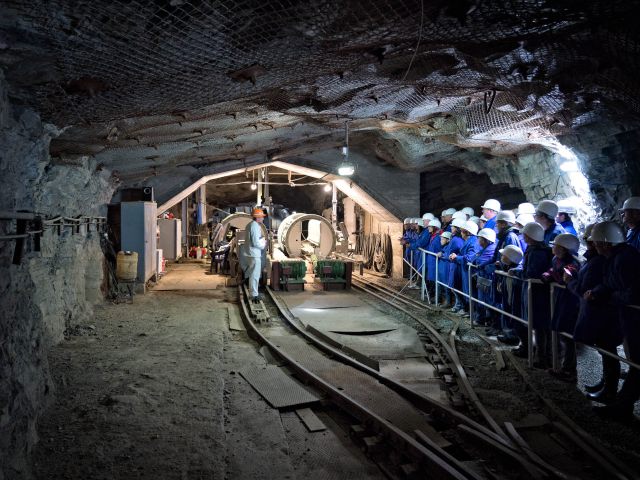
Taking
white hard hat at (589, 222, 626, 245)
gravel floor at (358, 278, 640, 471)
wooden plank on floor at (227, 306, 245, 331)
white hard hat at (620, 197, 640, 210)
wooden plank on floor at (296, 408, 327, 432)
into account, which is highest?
white hard hat at (620, 197, 640, 210)

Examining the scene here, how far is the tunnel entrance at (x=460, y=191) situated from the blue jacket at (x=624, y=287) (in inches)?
435

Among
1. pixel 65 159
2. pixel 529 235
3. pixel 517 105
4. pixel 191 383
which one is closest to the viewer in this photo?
pixel 191 383

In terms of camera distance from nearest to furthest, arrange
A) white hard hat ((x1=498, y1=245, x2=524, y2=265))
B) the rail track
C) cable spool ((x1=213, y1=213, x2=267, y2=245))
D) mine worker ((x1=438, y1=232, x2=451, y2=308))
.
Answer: the rail track < white hard hat ((x1=498, y1=245, x2=524, y2=265)) < mine worker ((x1=438, y1=232, x2=451, y2=308)) < cable spool ((x1=213, y1=213, x2=267, y2=245))

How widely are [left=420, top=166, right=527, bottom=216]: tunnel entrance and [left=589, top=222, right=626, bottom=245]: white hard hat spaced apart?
10.8 m

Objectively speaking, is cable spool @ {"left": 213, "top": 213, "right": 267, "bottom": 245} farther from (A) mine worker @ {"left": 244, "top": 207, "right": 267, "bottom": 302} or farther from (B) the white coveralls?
(B) the white coveralls

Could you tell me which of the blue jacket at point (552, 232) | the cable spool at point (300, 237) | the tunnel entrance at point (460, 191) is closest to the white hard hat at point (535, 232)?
the blue jacket at point (552, 232)

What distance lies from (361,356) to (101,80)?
4.65 m

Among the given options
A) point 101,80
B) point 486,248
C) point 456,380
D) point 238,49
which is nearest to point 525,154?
point 486,248

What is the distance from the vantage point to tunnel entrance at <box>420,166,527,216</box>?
15234 millimetres

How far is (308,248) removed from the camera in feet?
47.6

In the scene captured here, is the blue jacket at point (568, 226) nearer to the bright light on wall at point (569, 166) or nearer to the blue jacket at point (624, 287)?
the bright light on wall at point (569, 166)

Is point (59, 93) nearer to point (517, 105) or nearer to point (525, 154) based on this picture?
point (517, 105)

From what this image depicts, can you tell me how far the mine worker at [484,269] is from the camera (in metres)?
7.68

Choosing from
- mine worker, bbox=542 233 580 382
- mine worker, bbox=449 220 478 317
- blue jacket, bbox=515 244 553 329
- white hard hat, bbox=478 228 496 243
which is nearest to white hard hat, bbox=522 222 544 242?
blue jacket, bbox=515 244 553 329
